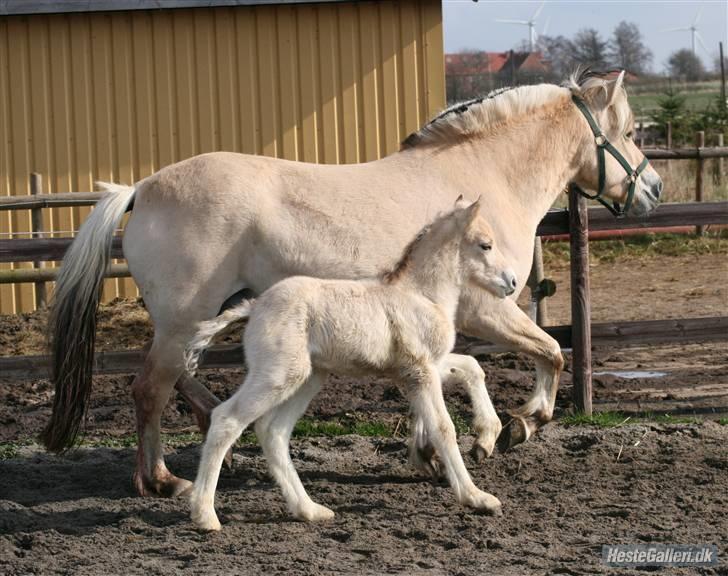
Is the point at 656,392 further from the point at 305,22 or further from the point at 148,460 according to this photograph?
the point at 305,22

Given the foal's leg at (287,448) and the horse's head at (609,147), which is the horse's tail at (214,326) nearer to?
the foal's leg at (287,448)

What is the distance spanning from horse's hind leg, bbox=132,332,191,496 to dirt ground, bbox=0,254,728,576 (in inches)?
5.7

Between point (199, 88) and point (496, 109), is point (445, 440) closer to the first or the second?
point (496, 109)

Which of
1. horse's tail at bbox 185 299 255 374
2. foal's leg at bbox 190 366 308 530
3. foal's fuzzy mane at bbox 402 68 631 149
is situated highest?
foal's fuzzy mane at bbox 402 68 631 149

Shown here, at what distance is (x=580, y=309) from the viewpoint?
7586mm

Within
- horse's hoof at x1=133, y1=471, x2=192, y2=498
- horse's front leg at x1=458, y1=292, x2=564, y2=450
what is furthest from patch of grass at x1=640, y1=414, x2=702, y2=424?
horse's hoof at x1=133, y1=471, x2=192, y2=498

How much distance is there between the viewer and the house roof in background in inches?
473

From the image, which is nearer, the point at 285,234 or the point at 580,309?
the point at 285,234

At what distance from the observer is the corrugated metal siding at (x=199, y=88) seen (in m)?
12.4

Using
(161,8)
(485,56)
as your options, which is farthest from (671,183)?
(485,56)

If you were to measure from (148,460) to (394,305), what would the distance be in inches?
67.1

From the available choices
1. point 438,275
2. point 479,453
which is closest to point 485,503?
point 479,453

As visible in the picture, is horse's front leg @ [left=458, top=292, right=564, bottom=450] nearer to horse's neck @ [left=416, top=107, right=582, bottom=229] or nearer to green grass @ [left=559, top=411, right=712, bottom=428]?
horse's neck @ [left=416, top=107, right=582, bottom=229]

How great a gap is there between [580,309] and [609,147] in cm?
129
